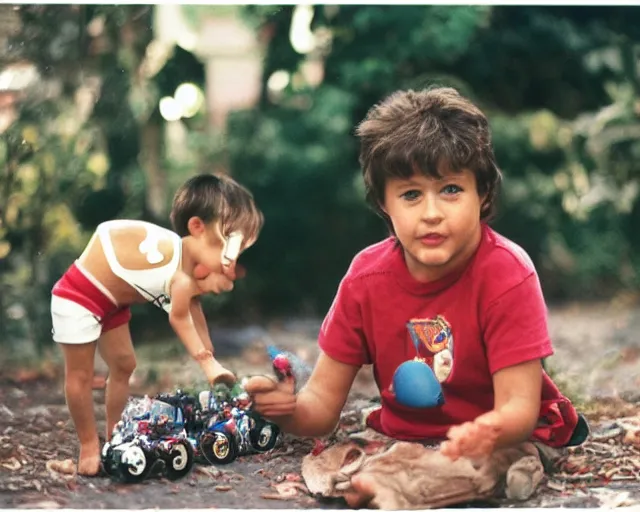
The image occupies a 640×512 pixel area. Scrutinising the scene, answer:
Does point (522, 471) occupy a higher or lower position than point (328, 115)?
lower

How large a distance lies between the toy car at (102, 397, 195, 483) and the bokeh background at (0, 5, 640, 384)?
0.31 m

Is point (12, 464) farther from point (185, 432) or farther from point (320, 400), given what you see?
point (320, 400)

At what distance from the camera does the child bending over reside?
9.51ft

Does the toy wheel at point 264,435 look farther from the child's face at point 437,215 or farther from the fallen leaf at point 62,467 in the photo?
the child's face at point 437,215

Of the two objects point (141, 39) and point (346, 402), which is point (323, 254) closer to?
point (346, 402)

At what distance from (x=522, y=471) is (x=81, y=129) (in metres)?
1.60

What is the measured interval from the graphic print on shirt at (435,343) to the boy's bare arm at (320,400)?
8.8 inches

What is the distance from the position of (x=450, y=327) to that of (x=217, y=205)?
2.42 ft

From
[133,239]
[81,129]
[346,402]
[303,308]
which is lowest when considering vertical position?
[346,402]

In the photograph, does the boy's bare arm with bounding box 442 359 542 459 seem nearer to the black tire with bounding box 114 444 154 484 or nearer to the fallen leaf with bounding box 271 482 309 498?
the fallen leaf with bounding box 271 482 309 498

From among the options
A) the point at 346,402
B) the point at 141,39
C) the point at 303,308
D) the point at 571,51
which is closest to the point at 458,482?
the point at 346,402

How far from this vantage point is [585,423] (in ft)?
9.84

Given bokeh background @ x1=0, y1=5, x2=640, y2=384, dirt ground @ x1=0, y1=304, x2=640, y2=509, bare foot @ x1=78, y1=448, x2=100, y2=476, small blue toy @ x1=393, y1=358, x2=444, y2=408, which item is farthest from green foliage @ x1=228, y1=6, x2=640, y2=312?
bare foot @ x1=78, y1=448, x2=100, y2=476

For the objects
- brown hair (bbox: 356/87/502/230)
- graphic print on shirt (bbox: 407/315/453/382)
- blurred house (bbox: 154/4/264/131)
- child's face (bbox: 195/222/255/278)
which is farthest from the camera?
blurred house (bbox: 154/4/264/131)
